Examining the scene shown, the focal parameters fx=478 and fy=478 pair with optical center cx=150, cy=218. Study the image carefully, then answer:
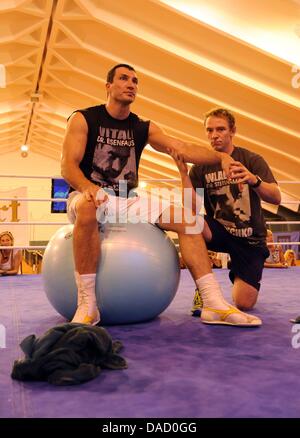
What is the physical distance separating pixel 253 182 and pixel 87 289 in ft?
2.77

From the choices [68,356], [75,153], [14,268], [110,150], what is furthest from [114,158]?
[14,268]

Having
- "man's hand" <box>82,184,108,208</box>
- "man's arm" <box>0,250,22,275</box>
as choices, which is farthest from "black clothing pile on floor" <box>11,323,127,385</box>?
"man's arm" <box>0,250,22,275</box>

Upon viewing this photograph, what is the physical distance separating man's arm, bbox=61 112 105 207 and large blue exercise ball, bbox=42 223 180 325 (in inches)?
9.2

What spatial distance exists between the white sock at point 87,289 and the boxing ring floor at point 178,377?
15 cm

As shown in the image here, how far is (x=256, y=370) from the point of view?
140 cm

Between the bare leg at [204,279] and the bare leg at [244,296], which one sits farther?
the bare leg at [244,296]

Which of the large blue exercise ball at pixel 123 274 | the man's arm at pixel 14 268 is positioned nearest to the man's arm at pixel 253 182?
the large blue exercise ball at pixel 123 274

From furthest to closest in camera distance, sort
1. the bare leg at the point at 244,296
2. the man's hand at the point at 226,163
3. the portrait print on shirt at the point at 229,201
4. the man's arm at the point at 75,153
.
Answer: the portrait print on shirt at the point at 229,201 < the bare leg at the point at 244,296 < the man's hand at the point at 226,163 < the man's arm at the point at 75,153

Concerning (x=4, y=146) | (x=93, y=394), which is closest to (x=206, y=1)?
(x=93, y=394)

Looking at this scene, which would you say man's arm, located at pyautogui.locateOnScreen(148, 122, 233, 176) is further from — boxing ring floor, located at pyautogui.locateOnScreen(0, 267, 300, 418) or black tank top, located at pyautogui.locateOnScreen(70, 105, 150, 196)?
boxing ring floor, located at pyautogui.locateOnScreen(0, 267, 300, 418)

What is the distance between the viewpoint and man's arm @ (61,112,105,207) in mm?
1958

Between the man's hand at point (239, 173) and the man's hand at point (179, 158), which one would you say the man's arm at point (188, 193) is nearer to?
the man's hand at point (179, 158)

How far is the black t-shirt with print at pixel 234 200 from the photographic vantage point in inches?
97.1

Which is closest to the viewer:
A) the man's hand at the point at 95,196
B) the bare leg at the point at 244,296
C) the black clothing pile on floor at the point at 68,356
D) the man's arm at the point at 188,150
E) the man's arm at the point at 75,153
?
the black clothing pile on floor at the point at 68,356
